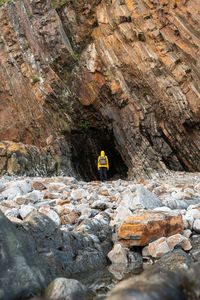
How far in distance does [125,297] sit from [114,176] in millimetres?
17357

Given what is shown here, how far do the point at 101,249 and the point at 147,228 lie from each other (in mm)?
602

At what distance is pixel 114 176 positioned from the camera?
60.8 ft

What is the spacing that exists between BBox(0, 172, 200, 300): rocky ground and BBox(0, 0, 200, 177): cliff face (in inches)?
364

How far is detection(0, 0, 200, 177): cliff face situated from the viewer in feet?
41.2

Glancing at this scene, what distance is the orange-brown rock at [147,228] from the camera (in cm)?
310

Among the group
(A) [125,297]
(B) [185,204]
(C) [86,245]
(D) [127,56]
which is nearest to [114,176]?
(D) [127,56]

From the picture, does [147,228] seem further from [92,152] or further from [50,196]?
[92,152]

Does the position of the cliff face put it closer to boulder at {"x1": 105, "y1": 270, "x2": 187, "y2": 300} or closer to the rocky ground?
the rocky ground

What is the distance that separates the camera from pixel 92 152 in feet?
58.3

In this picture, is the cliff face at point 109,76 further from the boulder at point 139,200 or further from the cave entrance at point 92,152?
the boulder at point 139,200

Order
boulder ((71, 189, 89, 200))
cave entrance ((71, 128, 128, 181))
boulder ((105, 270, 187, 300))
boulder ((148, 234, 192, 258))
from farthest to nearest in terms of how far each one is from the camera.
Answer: cave entrance ((71, 128, 128, 181)), boulder ((71, 189, 89, 200)), boulder ((148, 234, 192, 258)), boulder ((105, 270, 187, 300))

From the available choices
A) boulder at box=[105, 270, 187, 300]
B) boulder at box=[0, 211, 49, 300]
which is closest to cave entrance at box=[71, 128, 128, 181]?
boulder at box=[0, 211, 49, 300]

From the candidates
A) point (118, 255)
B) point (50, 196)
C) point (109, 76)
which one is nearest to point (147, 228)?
point (118, 255)

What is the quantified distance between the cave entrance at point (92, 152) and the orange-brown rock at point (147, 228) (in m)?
12.0
